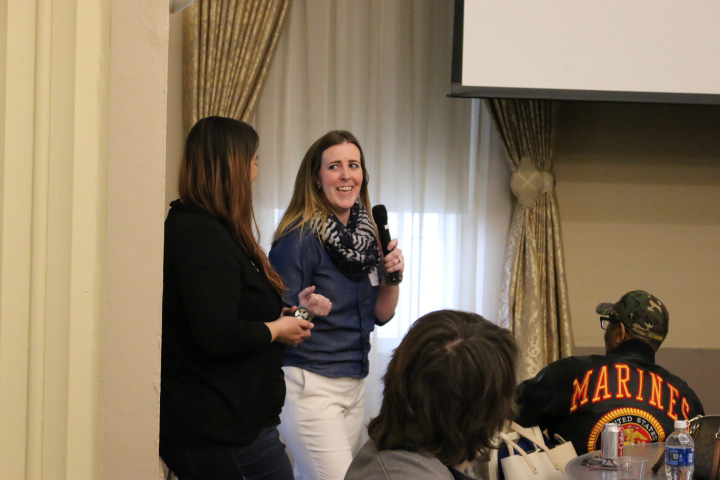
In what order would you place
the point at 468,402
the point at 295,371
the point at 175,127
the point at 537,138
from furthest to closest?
the point at 537,138
the point at 175,127
the point at 295,371
the point at 468,402

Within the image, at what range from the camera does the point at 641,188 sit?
13.2 feet

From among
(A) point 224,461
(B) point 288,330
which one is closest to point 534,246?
(B) point 288,330

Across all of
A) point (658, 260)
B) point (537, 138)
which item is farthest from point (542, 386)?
point (658, 260)

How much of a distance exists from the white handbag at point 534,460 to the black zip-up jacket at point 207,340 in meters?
0.63

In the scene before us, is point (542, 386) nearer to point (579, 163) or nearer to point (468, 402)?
point (468, 402)

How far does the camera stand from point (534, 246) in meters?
3.70

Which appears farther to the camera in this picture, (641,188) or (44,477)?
(641,188)

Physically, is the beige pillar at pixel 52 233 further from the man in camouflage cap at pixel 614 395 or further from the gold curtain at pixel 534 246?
the gold curtain at pixel 534 246

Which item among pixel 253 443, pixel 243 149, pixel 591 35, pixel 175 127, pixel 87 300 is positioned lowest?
pixel 253 443

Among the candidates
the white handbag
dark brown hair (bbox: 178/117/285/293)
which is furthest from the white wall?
dark brown hair (bbox: 178/117/285/293)

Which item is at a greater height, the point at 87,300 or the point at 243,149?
the point at 243,149

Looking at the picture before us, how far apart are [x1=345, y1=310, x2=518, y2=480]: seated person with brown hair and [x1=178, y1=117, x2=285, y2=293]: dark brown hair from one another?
617mm

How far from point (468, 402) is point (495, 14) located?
2.56 metres

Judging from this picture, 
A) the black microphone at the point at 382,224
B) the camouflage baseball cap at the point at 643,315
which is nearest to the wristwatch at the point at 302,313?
the black microphone at the point at 382,224
